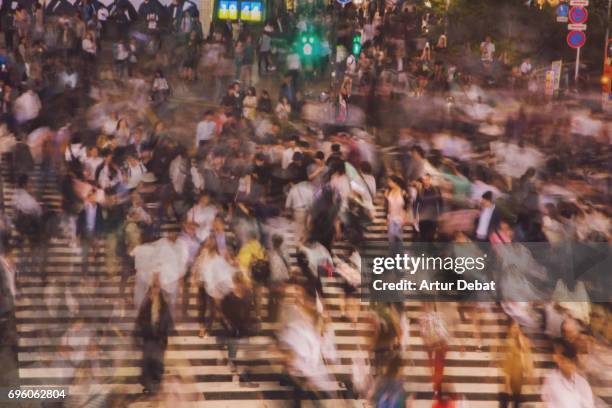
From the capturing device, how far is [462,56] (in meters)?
15.4

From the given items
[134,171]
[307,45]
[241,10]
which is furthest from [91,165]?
[307,45]

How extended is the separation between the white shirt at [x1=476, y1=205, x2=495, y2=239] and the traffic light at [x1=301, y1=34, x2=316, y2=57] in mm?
6112

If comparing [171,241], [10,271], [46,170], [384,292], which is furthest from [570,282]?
[46,170]

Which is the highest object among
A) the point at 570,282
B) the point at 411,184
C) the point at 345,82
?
the point at 345,82

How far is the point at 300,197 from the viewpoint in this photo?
32.3 feet

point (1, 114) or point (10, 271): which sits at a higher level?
point (1, 114)

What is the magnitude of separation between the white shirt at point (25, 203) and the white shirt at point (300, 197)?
2886 mm

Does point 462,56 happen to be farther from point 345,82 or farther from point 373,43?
point 345,82

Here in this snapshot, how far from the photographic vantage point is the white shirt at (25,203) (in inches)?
381

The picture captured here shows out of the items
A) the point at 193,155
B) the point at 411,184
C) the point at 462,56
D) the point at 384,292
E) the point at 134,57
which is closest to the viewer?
the point at 384,292

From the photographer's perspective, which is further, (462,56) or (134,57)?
(462,56)

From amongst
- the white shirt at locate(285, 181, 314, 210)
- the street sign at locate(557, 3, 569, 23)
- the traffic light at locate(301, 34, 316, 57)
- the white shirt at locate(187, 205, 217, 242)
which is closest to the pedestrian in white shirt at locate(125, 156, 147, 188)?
the white shirt at locate(187, 205, 217, 242)

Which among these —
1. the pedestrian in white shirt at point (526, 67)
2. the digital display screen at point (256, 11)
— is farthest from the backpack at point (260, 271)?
the pedestrian in white shirt at point (526, 67)

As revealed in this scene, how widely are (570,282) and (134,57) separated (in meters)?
7.81
